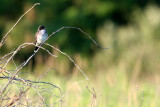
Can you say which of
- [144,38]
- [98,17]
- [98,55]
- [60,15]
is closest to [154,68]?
[144,38]

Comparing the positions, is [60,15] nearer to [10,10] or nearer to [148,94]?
[10,10]

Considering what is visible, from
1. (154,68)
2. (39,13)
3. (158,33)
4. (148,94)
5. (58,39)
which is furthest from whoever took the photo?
(39,13)

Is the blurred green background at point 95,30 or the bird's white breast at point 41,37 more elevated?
the blurred green background at point 95,30

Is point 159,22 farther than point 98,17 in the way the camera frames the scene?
No

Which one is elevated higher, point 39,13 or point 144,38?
point 39,13

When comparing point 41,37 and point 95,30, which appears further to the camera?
point 95,30

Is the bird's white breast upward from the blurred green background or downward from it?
downward

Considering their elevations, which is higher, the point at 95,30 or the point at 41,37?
the point at 95,30

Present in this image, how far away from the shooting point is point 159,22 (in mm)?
13820

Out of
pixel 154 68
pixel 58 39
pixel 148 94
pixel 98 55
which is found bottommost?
pixel 148 94

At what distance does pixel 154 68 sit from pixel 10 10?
7.49 m

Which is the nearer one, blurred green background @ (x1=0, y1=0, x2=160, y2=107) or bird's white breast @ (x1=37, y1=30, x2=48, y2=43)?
bird's white breast @ (x1=37, y1=30, x2=48, y2=43)

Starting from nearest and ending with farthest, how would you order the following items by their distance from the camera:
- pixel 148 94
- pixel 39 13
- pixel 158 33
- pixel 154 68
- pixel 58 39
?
pixel 148 94 → pixel 154 68 → pixel 158 33 → pixel 58 39 → pixel 39 13

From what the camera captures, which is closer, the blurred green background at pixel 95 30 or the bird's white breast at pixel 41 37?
the bird's white breast at pixel 41 37
